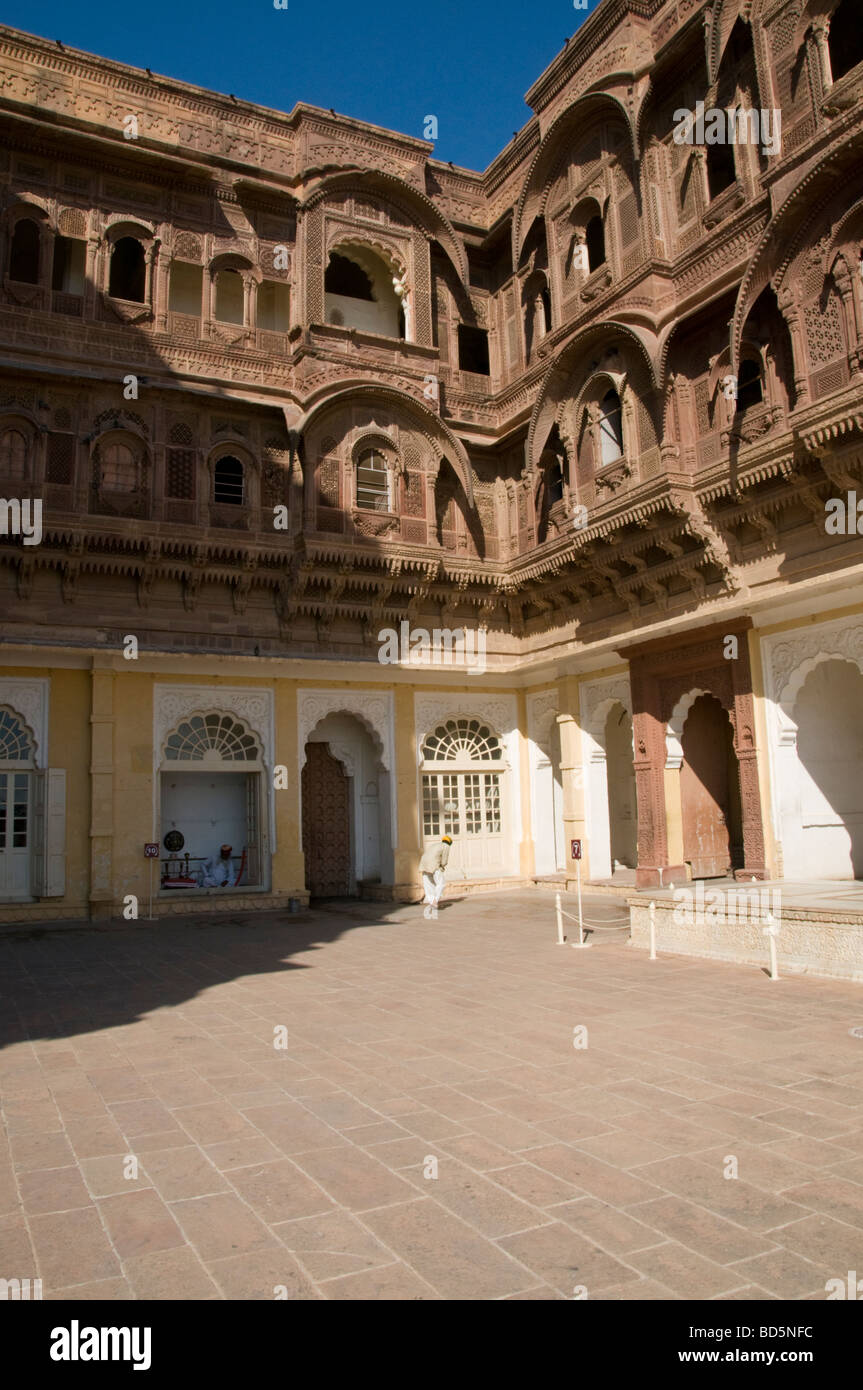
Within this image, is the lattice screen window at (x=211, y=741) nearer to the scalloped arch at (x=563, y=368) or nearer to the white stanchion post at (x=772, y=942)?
the scalloped arch at (x=563, y=368)

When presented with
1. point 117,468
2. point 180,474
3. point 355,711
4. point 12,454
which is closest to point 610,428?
point 355,711

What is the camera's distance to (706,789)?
1540 centimetres

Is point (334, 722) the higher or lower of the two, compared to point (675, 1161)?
higher

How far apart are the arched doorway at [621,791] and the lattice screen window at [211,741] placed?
7.61 m

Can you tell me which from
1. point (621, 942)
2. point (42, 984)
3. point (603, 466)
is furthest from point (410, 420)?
point (42, 984)

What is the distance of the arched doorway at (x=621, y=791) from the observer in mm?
19828

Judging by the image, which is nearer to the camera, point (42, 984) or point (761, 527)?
point (42, 984)

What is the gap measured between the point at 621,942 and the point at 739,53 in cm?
1187

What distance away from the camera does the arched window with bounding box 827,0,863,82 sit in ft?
38.3

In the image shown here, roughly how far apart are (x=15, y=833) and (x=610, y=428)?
1118 centimetres

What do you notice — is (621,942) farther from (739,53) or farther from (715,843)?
(739,53)

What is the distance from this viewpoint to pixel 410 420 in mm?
17031

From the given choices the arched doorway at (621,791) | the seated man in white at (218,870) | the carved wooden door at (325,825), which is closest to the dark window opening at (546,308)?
the arched doorway at (621,791)

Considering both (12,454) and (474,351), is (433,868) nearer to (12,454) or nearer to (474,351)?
(12,454)
